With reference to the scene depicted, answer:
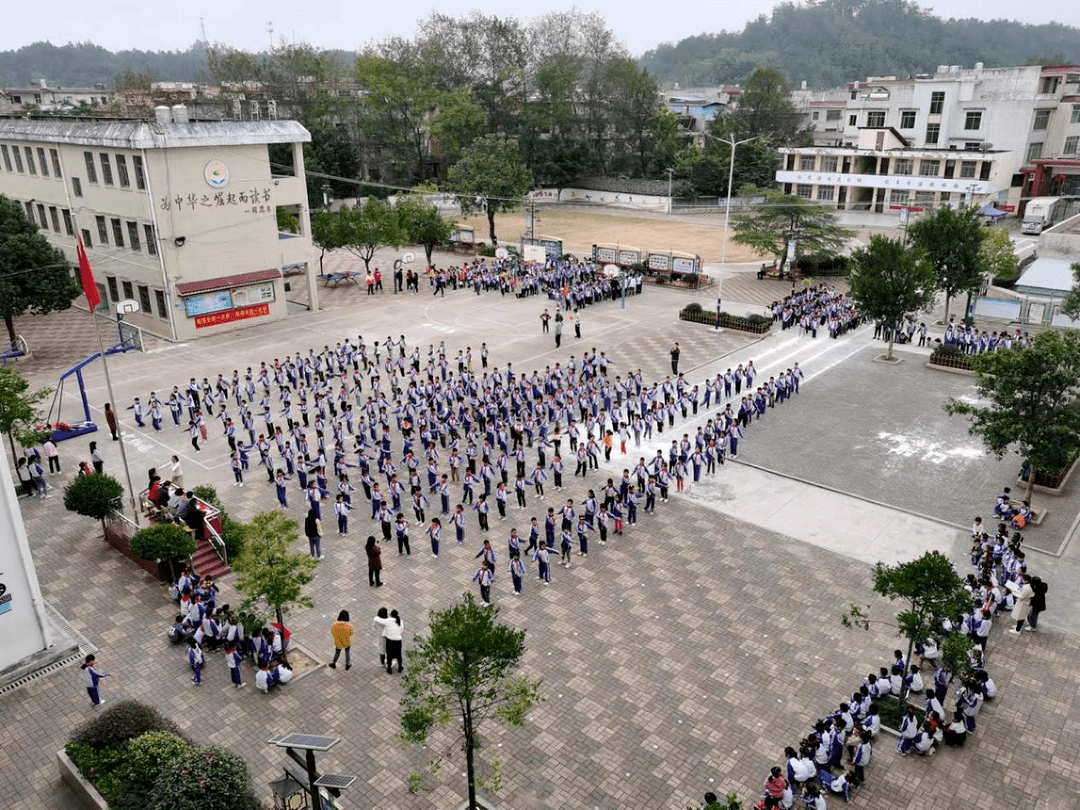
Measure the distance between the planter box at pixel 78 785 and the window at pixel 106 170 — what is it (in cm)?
2665

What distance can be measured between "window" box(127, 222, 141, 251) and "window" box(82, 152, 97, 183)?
2814mm

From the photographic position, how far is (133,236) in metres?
31.1

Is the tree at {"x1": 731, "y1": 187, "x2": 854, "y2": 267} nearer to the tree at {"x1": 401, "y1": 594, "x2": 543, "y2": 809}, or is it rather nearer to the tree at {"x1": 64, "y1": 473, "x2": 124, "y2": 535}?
the tree at {"x1": 64, "y1": 473, "x2": 124, "y2": 535}

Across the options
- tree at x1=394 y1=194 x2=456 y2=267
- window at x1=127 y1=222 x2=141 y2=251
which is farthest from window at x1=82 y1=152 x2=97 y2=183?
tree at x1=394 y1=194 x2=456 y2=267

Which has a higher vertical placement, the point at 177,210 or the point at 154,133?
the point at 154,133

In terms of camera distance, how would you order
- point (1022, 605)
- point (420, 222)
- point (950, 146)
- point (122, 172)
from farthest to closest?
point (950, 146) < point (420, 222) < point (122, 172) < point (1022, 605)

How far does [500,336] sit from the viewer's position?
3153cm

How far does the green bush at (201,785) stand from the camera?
8648 millimetres

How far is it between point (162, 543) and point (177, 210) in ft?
65.3

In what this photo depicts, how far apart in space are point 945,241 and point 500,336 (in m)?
17.4

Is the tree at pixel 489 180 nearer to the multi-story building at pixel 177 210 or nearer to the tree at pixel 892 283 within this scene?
the multi-story building at pixel 177 210

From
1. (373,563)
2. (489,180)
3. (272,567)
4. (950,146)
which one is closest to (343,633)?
(272,567)

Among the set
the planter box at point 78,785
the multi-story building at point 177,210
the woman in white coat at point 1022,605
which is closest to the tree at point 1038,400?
the woman in white coat at point 1022,605

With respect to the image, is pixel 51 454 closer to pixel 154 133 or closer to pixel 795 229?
pixel 154 133
